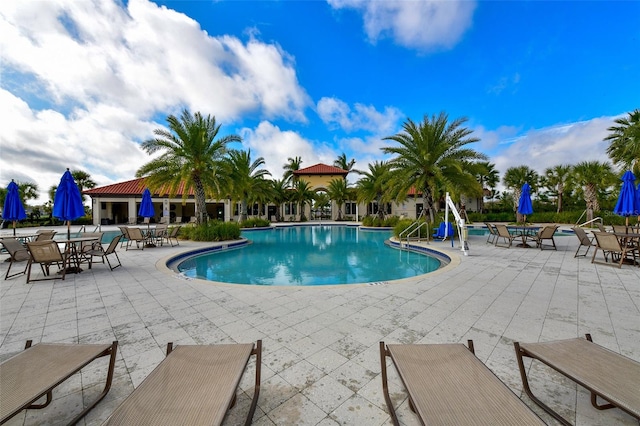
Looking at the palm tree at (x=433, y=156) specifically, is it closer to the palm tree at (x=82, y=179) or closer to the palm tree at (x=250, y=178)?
the palm tree at (x=250, y=178)

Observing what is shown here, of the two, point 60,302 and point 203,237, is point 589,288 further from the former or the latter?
point 203,237

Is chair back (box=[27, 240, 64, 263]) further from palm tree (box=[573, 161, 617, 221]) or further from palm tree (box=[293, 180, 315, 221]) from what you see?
palm tree (box=[573, 161, 617, 221])

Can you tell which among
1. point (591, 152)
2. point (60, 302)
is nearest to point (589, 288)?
point (60, 302)

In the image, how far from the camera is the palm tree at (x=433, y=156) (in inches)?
524

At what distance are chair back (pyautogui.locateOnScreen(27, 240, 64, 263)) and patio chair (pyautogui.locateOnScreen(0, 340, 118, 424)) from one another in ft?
16.0

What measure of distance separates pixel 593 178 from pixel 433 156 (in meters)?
19.1

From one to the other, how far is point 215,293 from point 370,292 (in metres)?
2.87

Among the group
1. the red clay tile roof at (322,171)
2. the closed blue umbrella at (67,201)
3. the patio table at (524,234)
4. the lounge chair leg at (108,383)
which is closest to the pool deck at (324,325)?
the lounge chair leg at (108,383)

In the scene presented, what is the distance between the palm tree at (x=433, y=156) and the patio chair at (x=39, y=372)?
1371cm

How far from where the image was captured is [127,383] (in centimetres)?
225

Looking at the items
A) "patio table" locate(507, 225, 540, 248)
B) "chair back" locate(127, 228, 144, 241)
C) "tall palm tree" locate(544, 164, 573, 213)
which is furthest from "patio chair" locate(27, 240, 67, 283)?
"tall palm tree" locate(544, 164, 573, 213)

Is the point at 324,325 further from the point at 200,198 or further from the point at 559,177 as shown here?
the point at 559,177

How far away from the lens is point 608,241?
659cm

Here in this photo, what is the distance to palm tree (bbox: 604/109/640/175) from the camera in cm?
1294
